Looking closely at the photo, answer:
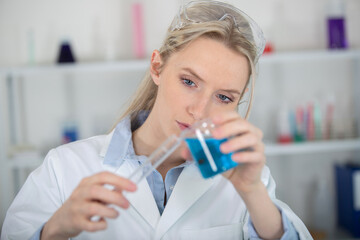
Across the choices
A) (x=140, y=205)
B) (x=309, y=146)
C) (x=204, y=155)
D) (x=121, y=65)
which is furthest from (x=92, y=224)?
(x=309, y=146)

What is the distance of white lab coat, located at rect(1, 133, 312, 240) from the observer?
3.02ft

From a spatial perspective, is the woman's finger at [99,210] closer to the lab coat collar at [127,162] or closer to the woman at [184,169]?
the woman at [184,169]

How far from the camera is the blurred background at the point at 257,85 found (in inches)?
79.8

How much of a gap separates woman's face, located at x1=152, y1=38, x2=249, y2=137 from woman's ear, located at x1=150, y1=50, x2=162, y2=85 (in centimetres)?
7

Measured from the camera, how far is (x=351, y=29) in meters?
2.20

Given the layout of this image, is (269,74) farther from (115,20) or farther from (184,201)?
(184,201)

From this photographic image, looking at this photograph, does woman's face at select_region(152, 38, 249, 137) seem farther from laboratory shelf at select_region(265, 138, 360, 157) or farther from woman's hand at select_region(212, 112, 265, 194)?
laboratory shelf at select_region(265, 138, 360, 157)

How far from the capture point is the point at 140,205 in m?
0.93

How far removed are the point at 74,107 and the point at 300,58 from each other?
48.4 inches

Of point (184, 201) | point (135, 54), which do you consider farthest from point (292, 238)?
point (135, 54)

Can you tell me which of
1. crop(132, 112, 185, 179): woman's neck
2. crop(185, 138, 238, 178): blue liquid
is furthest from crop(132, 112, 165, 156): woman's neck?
crop(185, 138, 238, 178): blue liquid

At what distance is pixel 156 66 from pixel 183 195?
0.35 meters

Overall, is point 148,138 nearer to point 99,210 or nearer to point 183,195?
point 183,195

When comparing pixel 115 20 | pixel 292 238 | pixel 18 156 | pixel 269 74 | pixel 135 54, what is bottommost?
pixel 18 156
